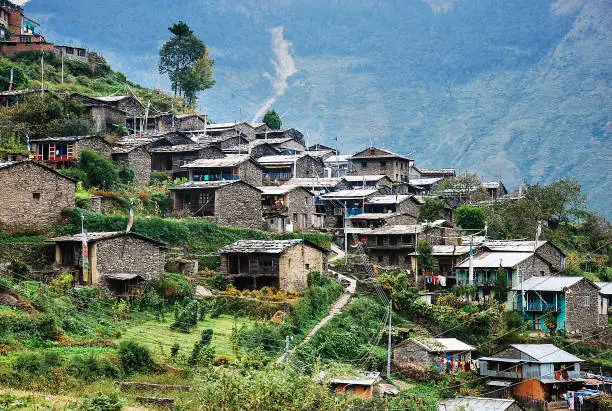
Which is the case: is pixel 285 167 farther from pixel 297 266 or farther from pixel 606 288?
pixel 606 288

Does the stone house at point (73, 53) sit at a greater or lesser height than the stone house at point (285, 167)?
greater

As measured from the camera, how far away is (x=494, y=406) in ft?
138

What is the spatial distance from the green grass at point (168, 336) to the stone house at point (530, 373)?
14052mm

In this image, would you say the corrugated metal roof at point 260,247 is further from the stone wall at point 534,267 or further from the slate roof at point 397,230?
the stone wall at point 534,267

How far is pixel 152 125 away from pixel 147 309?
135 ft

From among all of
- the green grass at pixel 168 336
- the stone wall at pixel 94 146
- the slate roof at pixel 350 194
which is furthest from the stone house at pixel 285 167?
the green grass at pixel 168 336

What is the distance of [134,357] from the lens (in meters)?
36.0

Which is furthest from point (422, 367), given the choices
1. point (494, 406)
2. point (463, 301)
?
point (463, 301)

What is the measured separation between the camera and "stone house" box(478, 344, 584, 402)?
1866 inches

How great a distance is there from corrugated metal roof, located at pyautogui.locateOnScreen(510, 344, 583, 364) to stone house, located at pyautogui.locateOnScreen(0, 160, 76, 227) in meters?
26.3

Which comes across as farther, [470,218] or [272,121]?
[272,121]

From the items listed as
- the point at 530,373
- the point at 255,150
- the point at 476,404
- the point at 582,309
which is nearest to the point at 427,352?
the point at 530,373

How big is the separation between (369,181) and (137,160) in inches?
948

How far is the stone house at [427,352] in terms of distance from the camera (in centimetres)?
4812
